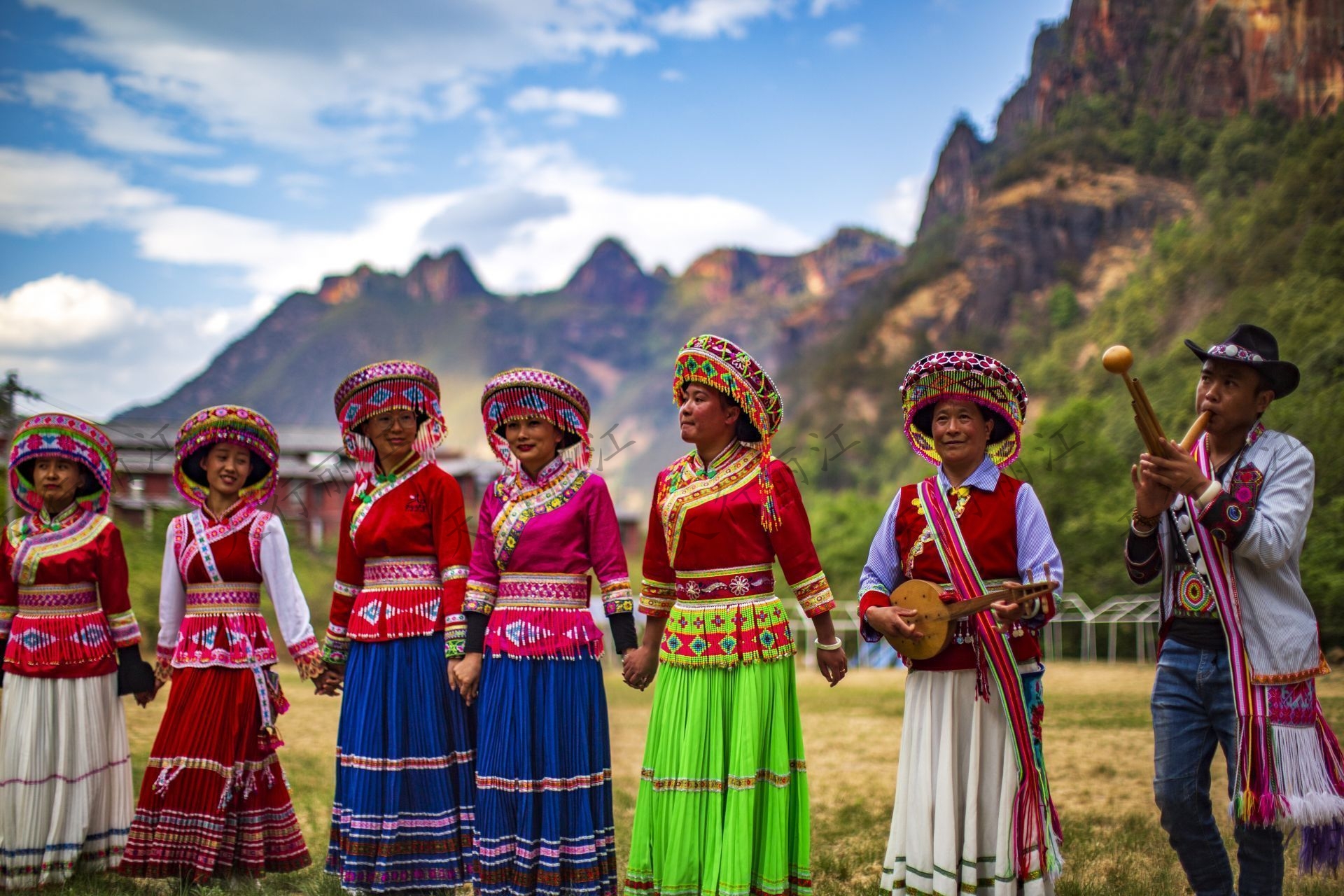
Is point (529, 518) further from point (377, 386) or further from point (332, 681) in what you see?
point (332, 681)

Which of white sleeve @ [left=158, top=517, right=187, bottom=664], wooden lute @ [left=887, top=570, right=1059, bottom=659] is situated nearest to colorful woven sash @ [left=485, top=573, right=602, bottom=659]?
wooden lute @ [left=887, top=570, right=1059, bottom=659]

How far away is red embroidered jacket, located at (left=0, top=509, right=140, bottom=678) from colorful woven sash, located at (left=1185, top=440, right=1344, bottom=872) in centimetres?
536

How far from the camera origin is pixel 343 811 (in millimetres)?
5570

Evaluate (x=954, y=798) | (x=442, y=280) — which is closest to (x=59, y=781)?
(x=954, y=798)

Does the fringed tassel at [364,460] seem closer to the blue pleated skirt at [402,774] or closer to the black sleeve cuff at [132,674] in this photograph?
the blue pleated skirt at [402,774]

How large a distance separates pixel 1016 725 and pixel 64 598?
4.98 meters

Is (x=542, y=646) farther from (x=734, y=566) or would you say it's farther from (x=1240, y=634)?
(x=1240, y=634)

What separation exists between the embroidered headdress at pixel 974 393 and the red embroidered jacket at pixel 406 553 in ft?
7.26

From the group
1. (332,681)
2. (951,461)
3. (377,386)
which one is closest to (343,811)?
(332,681)

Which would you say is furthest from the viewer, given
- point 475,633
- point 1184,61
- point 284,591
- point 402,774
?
point 1184,61

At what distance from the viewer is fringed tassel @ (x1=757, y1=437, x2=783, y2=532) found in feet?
16.0

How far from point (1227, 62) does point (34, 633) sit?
47.7 m

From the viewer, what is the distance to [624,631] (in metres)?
5.18

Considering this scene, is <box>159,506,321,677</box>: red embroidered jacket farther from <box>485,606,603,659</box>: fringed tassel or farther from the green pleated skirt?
the green pleated skirt
